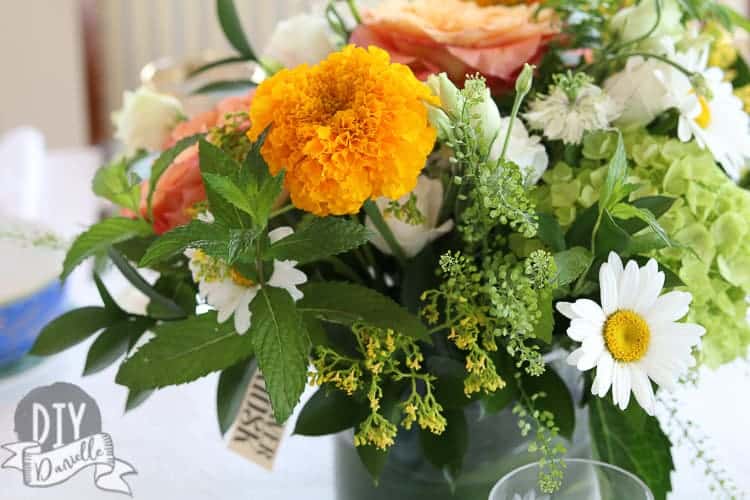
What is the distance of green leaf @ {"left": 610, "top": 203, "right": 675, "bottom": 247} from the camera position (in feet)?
1.40

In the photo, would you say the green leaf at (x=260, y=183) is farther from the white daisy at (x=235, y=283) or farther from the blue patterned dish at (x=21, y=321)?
the blue patterned dish at (x=21, y=321)

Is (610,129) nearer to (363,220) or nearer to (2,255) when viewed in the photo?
(363,220)

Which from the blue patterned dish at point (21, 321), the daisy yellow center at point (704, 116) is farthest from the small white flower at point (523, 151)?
the blue patterned dish at point (21, 321)

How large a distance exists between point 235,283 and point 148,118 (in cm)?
21

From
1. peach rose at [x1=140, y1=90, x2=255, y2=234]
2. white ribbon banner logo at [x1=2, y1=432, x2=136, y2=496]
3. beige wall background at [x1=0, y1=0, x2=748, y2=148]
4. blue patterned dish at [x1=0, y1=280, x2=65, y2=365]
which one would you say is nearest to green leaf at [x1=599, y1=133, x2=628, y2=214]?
peach rose at [x1=140, y1=90, x2=255, y2=234]

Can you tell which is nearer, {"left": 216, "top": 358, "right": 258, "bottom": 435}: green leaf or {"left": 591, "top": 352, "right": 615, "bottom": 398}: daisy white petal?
{"left": 591, "top": 352, "right": 615, "bottom": 398}: daisy white petal

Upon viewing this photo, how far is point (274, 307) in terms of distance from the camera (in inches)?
17.4

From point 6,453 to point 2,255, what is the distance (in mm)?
477

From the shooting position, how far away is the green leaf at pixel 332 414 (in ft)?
1.66

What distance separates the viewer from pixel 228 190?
424 mm

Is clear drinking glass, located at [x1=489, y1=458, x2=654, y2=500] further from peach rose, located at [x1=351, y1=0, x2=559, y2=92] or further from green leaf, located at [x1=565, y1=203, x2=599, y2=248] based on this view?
peach rose, located at [x1=351, y1=0, x2=559, y2=92]

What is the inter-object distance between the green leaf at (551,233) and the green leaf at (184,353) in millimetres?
163

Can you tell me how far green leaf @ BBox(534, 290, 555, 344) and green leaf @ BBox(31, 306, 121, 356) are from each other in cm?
28

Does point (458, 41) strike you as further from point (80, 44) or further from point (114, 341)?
point (80, 44)
